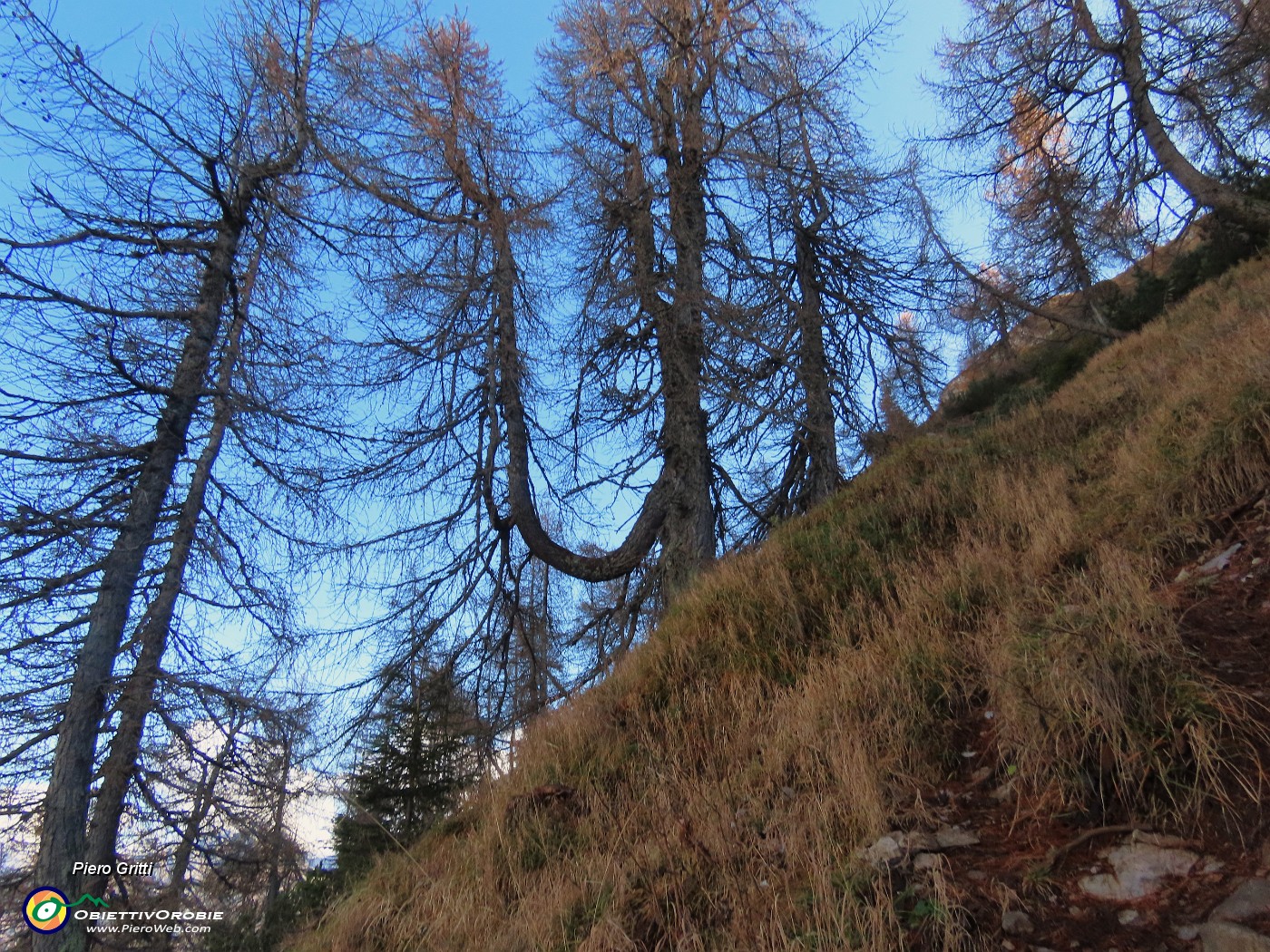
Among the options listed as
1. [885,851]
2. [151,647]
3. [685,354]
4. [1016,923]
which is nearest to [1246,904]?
[1016,923]

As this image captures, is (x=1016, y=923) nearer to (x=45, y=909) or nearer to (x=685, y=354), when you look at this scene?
(x=45, y=909)

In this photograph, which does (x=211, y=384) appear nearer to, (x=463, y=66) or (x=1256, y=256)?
(x=463, y=66)

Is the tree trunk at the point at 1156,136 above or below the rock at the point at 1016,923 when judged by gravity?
above

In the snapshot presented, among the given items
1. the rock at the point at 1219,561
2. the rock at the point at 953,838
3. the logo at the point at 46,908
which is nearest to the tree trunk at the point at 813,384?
the rock at the point at 1219,561

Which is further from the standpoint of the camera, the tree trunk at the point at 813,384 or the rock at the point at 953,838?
the tree trunk at the point at 813,384

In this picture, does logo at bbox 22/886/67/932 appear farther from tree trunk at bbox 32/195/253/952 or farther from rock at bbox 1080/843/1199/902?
rock at bbox 1080/843/1199/902

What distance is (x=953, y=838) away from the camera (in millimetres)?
2857

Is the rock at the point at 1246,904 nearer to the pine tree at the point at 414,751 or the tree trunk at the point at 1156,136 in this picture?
the pine tree at the point at 414,751

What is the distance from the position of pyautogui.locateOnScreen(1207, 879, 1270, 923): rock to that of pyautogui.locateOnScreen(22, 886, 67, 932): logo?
6752 mm

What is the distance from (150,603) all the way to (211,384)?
2154mm

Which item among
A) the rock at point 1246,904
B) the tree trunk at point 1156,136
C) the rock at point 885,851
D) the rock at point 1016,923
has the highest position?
the tree trunk at point 1156,136

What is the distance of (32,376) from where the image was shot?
5465mm

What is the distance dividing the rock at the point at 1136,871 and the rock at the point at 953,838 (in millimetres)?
434

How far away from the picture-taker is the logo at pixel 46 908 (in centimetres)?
514
